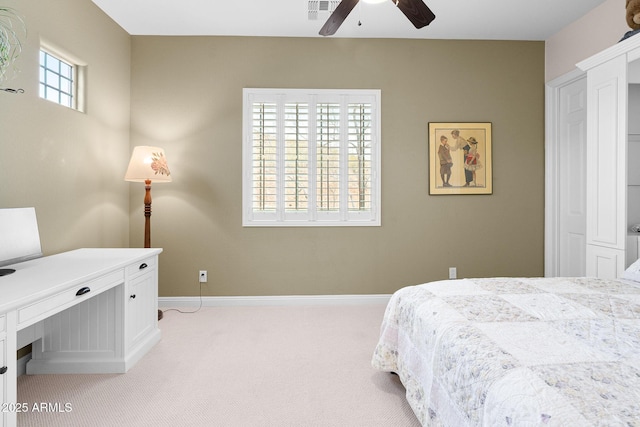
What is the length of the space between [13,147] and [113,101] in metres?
1.38

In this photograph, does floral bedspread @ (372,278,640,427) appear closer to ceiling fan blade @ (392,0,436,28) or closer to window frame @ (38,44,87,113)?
ceiling fan blade @ (392,0,436,28)

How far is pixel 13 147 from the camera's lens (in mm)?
2348

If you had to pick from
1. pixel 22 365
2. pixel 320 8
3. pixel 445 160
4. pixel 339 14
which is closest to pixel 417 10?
pixel 339 14

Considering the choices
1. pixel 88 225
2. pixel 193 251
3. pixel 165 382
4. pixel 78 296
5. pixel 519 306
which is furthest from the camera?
pixel 193 251

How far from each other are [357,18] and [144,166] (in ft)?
8.16

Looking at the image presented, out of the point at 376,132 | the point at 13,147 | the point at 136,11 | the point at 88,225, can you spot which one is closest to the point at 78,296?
the point at 13,147

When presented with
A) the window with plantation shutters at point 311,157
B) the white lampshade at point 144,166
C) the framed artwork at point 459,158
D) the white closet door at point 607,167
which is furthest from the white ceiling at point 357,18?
the white lampshade at point 144,166

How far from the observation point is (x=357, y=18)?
3.50m

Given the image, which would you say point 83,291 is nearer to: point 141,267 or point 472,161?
point 141,267

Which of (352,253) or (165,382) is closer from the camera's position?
(165,382)

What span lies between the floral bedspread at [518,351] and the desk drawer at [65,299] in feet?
5.66

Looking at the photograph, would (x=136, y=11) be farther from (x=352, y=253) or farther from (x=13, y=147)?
(x=352, y=253)

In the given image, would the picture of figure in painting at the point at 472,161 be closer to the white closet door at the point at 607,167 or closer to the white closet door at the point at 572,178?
the white closet door at the point at 572,178

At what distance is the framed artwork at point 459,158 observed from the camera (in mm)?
3943
